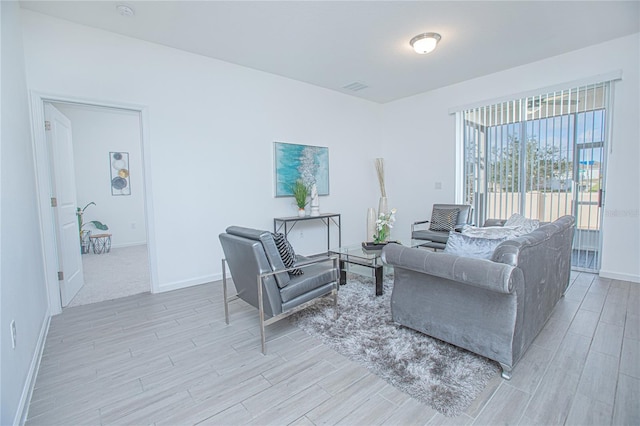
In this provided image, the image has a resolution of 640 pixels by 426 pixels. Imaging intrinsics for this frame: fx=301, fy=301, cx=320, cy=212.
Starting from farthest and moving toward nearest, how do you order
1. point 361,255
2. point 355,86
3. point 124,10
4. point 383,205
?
point 383,205, point 355,86, point 361,255, point 124,10

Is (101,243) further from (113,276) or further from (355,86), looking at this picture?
(355,86)

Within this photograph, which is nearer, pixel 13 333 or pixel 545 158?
pixel 13 333

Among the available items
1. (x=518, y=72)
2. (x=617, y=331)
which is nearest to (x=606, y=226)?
(x=617, y=331)

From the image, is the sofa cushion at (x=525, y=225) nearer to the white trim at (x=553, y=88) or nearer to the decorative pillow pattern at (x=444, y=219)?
the decorative pillow pattern at (x=444, y=219)

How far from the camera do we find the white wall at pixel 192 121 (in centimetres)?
303

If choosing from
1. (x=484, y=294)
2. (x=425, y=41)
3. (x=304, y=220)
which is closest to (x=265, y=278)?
(x=484, y=294)

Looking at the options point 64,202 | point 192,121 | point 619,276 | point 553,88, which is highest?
point 553,88

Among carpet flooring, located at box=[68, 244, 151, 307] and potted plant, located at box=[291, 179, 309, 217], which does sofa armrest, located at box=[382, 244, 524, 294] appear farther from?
carpet flooring, located at box=[68, 244, 151, 307]

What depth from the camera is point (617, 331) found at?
2459 mm

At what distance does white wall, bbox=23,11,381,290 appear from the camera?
9.93 ft

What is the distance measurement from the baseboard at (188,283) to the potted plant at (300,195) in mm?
1548

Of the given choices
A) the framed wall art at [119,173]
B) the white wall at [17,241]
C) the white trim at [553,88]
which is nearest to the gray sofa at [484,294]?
the white wall at [17,241]

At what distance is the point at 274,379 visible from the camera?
1967mm

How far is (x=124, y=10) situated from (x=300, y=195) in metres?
2.91
